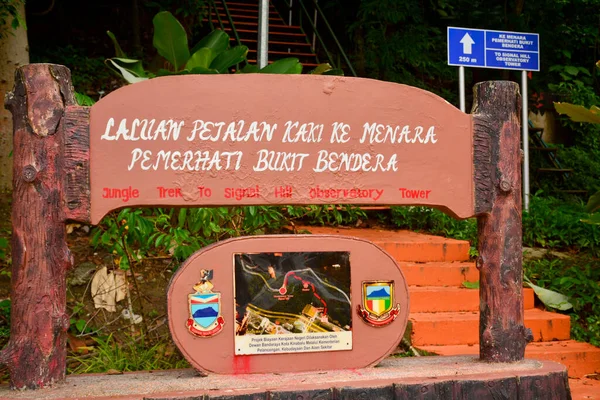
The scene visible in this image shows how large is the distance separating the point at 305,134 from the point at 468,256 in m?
3.01

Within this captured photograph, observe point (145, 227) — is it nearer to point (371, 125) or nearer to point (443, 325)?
point (371, 125)

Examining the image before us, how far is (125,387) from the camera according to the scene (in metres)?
2.66

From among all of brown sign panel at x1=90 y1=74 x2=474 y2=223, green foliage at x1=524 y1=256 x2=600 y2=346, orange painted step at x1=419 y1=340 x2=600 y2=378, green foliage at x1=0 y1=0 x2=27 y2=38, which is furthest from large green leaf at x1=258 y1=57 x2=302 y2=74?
green foliage at x1=524 y1=256 x2=600 y2=346

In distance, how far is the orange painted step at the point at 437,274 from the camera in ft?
16.4

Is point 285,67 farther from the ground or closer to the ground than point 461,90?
closer to the ground

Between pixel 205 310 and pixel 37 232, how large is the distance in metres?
0.72

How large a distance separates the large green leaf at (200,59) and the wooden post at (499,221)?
5.07 ft

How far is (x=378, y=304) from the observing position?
2.88 metres

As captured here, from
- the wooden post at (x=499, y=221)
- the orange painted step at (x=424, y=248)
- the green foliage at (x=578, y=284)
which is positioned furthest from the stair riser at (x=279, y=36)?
the wooden post at (x=499, y=221)

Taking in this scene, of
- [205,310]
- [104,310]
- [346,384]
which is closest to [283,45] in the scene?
[104,310]

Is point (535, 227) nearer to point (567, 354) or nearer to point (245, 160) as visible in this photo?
point (567, 354)

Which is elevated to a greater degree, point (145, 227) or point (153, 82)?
point (153, 82)

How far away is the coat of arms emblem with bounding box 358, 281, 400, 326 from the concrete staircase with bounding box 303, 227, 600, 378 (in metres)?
1.56

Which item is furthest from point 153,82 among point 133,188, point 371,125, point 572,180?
point 572,180
